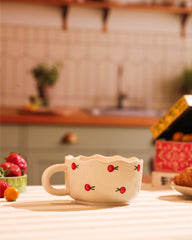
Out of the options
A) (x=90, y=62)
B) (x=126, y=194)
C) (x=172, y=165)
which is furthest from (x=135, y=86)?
(x=126, y=194)

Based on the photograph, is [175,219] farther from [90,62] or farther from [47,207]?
[90,62]

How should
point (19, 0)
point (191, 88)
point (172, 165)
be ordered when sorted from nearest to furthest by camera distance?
point (172, 165) < point (19, 0) < point (191, 88)

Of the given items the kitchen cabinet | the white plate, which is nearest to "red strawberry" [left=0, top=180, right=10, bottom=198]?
the white plate

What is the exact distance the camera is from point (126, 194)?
2.74ft

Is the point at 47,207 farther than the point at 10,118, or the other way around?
the point at 10,118

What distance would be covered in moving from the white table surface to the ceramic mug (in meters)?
0.02

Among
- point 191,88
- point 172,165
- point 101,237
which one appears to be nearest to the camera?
point 101,237

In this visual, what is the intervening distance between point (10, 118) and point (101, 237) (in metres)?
2.01

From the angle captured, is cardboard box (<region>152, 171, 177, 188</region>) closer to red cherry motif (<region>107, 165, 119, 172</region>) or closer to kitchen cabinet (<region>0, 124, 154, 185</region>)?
red cherry motif (<region>107, 165, 119, 172</region>)

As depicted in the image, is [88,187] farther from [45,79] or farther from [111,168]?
[45,79]

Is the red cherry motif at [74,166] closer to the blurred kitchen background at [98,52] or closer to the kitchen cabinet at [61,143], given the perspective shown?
the kitchen cabinet at [61,143]

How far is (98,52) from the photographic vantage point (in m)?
3.37

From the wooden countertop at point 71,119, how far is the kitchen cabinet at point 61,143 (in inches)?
1.2

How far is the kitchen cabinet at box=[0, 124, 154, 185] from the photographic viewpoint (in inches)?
102
